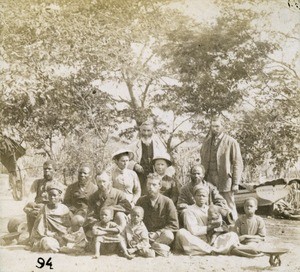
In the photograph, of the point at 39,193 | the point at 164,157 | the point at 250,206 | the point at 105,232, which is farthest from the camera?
the point at 164,157

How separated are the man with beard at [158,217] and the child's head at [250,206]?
0.72 m

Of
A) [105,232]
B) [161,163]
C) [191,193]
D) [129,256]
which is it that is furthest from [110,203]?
[191,193]

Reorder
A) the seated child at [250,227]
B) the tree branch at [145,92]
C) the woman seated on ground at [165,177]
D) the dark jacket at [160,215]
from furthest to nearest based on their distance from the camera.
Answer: the tree branch at [145,92]
the woman seated on ground at [165,177]
the seated child at [250,227]
the dark jacket at [160,215]

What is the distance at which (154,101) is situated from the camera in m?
5.51

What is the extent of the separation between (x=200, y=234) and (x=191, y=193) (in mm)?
409

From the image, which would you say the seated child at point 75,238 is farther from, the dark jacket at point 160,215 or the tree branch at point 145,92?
the tree branch at point 145,92

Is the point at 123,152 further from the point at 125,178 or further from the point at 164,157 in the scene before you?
the point at 164,157

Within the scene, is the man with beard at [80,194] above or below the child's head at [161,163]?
below

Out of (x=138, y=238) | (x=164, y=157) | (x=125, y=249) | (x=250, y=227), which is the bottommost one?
(x=125, y=249)

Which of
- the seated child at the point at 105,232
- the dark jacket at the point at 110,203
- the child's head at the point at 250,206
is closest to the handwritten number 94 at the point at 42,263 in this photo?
the seated child at the point at 105,232

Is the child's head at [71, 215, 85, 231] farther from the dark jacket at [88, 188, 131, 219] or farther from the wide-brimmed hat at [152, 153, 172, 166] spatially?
the wide-brimmed hat at [152, 153, 172, 166]

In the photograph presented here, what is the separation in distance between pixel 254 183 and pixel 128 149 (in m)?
1.38

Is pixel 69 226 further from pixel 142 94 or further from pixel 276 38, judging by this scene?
pixel 276 38

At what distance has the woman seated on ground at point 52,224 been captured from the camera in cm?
507
